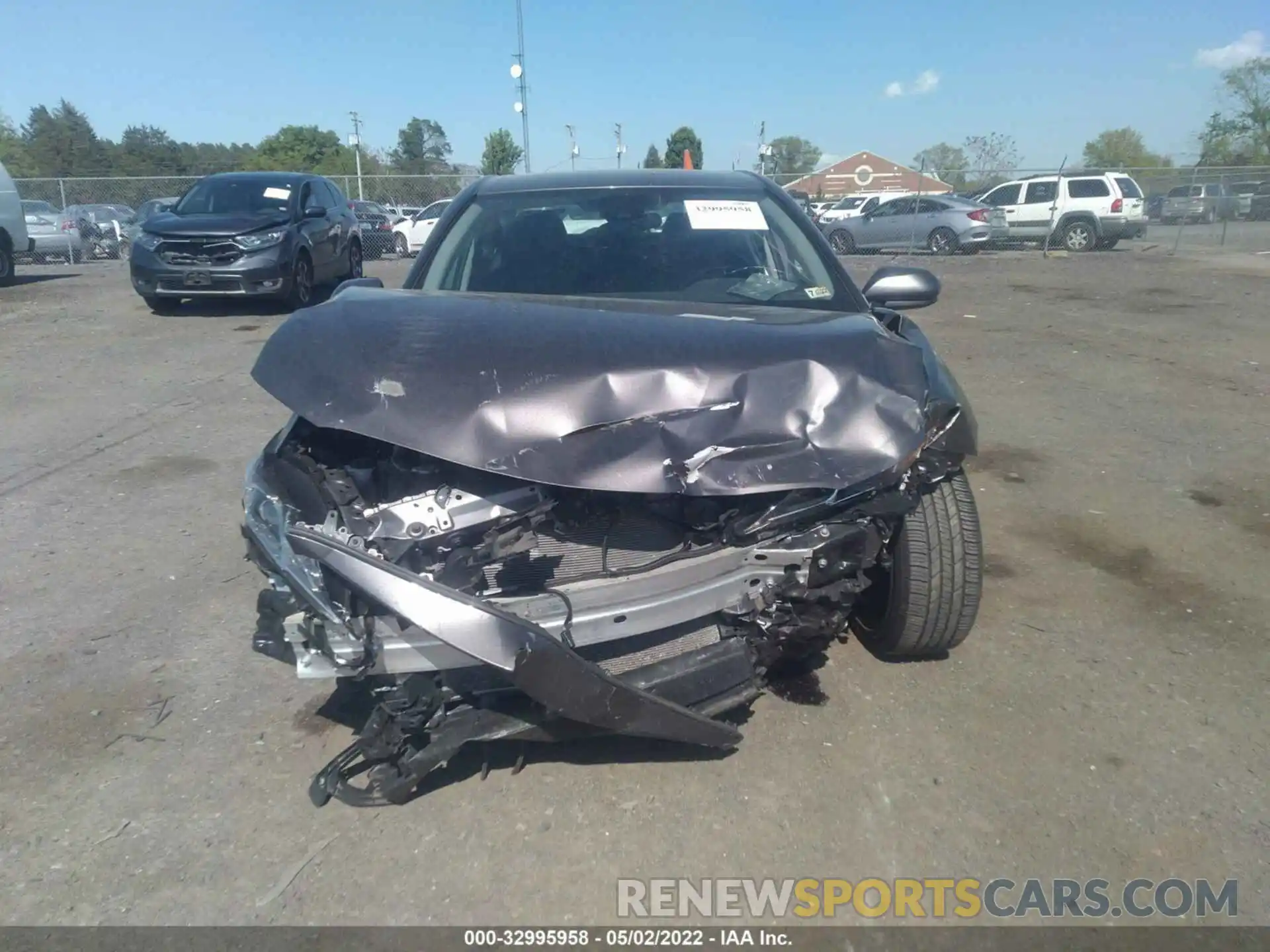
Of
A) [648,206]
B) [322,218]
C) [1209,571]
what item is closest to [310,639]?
[648,206]

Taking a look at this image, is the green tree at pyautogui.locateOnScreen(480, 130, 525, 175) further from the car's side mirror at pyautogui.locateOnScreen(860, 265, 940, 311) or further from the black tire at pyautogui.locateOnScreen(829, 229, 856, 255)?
the car's side mirror at pyautogui.locateOnScreen(860, 265, 940, 311)

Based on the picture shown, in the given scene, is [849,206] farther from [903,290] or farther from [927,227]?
[903,290]

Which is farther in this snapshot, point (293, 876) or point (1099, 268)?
point (1099, 268)

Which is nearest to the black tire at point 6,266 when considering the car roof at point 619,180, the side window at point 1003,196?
the car roof at point 619,180

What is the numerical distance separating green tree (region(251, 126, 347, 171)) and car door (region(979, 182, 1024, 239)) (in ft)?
192

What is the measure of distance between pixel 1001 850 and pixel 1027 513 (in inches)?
112

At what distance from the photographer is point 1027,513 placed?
197 inches

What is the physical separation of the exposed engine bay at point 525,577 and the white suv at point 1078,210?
2186 cm

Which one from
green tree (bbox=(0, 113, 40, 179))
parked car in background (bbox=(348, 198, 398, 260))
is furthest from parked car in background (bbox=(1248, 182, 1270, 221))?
green tree (bbox=(0, 113, 40, 179))

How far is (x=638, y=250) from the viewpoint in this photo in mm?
3748

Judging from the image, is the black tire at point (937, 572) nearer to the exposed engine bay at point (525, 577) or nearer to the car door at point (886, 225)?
the exposed engine bay at point (525, 577)

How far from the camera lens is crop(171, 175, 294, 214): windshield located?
1205 cm

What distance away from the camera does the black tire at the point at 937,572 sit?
10.2 ft

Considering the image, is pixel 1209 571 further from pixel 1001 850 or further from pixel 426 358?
pixel 426 358
